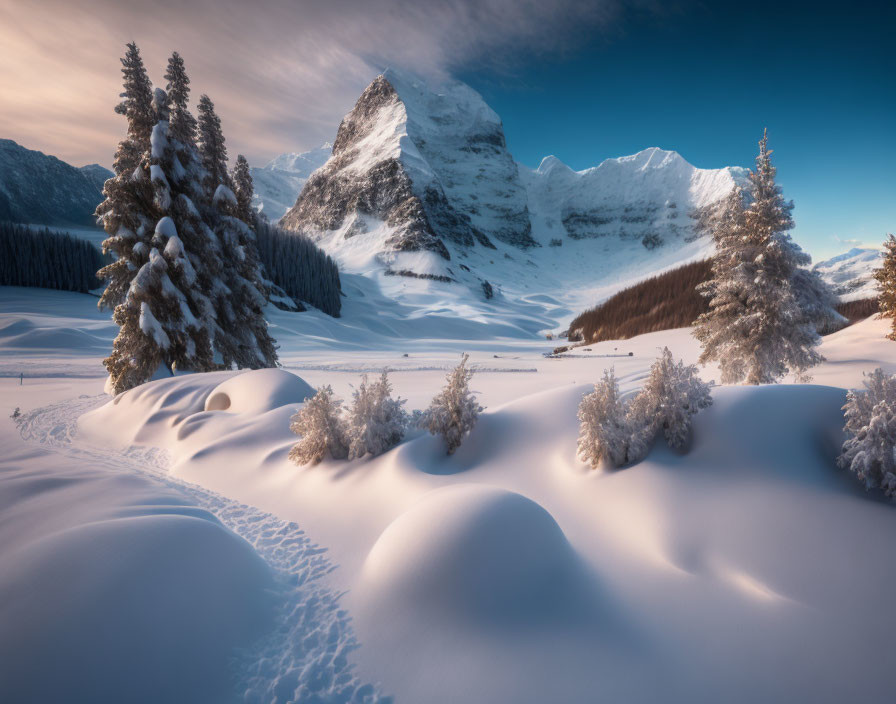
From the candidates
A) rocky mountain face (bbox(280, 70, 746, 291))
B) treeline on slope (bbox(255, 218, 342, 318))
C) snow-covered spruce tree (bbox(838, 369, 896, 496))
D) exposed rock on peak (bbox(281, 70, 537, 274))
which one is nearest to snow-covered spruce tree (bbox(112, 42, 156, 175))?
snow-covered spruce tree (bbox(838, 369, 896, 496))

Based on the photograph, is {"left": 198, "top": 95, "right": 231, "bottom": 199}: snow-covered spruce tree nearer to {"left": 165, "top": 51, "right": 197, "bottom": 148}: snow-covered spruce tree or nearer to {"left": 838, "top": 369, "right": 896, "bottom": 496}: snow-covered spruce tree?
{"left": 165, "top": 51, "right": 197, "bottom": 148}: snow-covered spruce tree

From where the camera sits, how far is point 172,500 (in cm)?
348

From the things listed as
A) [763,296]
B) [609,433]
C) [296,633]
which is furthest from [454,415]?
[763,296]

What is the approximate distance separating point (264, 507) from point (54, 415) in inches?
312

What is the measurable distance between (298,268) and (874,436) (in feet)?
182

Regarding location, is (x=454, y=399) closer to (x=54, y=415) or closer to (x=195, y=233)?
(x=54, y=415)

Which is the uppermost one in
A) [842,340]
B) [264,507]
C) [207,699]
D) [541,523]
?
[842,340]

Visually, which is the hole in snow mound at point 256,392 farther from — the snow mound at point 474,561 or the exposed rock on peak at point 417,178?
the exposed rock on peak at point 417,178

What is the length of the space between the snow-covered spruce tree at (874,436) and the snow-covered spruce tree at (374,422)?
421cm

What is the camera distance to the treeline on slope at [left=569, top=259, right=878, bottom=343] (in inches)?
746

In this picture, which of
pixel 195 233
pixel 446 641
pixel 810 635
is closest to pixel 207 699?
pixel 446 641

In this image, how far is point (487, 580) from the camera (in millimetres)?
2396

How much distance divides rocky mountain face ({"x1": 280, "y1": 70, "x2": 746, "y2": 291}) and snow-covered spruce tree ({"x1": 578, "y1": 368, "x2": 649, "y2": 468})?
8245 cm

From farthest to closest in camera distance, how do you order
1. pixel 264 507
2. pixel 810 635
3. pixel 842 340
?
pixel 842 340, pixel 264 507, pixel 810 635
